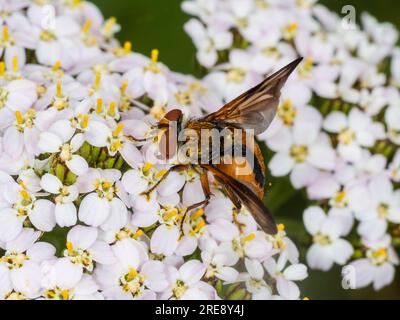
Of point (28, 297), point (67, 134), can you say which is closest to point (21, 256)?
point (28, 297)

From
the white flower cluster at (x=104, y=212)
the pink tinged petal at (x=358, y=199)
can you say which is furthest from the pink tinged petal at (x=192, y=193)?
the pink tinged petal at (x=358, y=199)

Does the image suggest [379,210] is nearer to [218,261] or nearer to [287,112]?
[287,112]

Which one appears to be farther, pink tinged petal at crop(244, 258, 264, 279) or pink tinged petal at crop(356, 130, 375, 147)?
pink tinged petal at crop(356, 130, 375, 147)

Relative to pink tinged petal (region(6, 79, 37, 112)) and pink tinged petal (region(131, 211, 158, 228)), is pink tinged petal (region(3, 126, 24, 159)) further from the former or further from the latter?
pink tinged petal (region(131, 211, 158, 228))

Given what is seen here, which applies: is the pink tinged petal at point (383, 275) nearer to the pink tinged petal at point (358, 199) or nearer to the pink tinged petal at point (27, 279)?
the pink tinged petal at point (358, 199)

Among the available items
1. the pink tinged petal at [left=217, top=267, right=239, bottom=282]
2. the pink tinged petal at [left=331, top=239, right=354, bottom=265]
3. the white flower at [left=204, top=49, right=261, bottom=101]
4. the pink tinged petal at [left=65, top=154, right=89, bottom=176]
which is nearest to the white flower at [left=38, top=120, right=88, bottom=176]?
the pink tinged petal at [left=65, top=154, right=89, bottom=176]

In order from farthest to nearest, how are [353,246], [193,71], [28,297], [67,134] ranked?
[193,71] < [353,246] < [67,134] < [28,297]

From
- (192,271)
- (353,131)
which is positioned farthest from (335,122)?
(192,271)

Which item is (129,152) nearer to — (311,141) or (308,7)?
(311,141)
